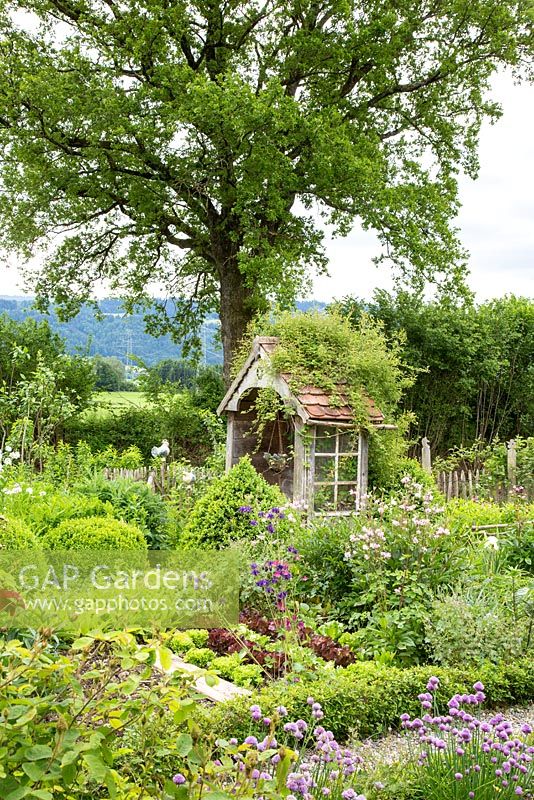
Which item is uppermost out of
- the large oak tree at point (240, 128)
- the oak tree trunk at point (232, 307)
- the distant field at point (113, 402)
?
the large oak tree at point (240, 128)

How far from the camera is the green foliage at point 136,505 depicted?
7484mm

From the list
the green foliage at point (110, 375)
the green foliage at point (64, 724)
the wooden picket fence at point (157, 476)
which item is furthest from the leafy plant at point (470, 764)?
the green foliage at point (110, 375)

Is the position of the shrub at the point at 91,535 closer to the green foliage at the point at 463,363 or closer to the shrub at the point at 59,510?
the shrub at the point at 59,510

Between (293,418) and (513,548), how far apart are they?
10.2 ft

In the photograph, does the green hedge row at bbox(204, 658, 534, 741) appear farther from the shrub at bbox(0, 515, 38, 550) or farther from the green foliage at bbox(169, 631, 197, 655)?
the shrub at bbox(0, 515, 38, 550)

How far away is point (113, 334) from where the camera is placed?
66.5 feet

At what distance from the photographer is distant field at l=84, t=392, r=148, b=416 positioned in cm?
1726

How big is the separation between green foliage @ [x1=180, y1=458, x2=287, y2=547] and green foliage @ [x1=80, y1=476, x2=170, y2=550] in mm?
428

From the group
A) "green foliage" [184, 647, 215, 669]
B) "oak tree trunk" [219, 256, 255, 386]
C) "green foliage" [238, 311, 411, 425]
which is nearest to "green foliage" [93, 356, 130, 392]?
"oak tree trunk" [219, 256, 255, 386]

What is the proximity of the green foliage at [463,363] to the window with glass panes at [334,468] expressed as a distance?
20.6 feet

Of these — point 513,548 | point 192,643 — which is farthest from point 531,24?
point 192,643

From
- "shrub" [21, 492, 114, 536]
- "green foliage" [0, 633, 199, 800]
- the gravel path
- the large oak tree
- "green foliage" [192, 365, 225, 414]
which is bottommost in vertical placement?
the gravel path

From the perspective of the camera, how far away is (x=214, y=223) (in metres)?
17.3

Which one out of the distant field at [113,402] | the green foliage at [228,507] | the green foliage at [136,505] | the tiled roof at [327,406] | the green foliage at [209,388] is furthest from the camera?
the green foliage at [209,388]
